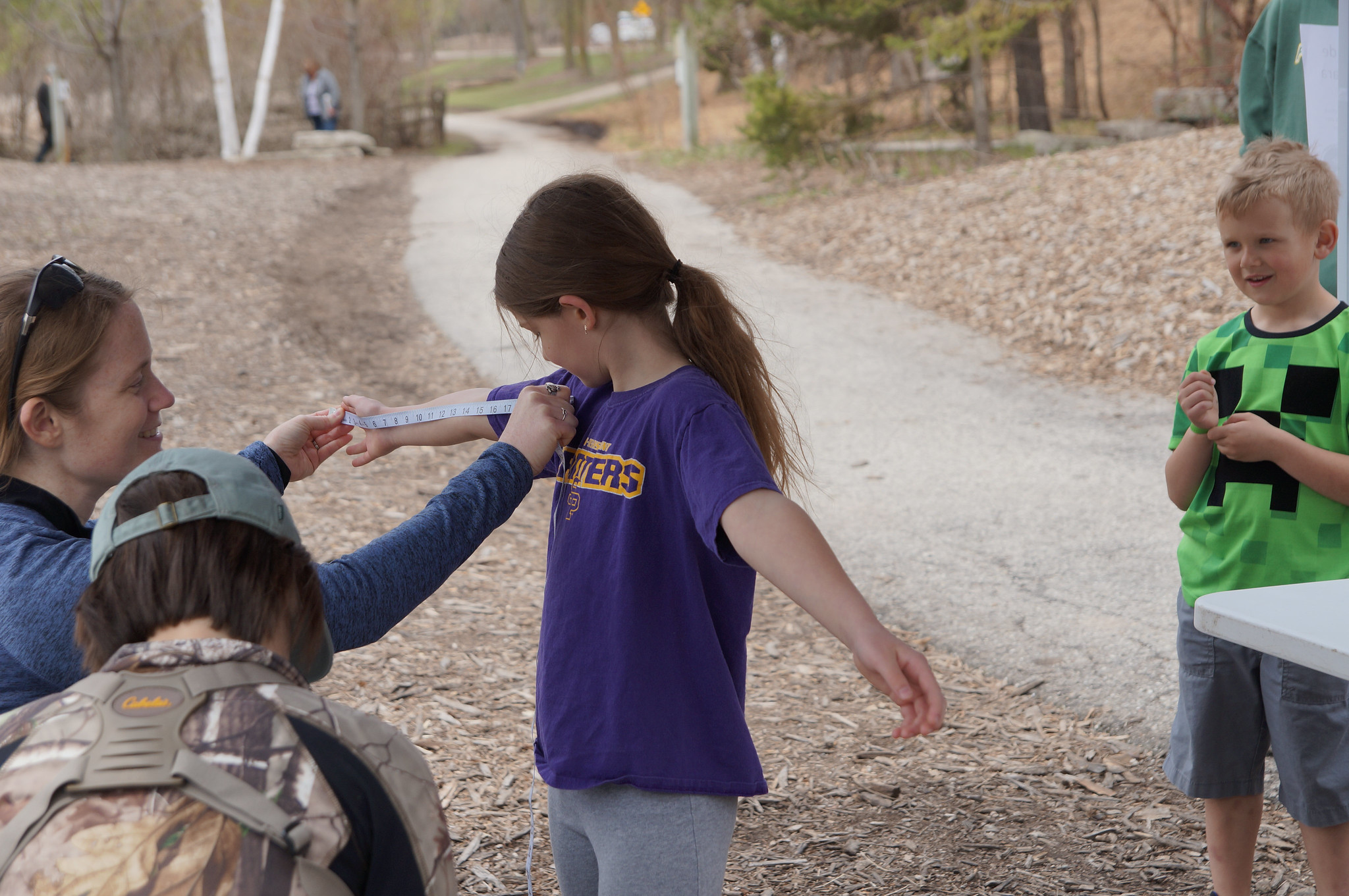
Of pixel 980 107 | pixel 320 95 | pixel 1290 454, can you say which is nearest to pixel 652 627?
pixel 1290 454

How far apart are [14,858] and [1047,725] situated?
3299 mm

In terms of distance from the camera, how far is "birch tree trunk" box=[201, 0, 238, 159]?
18906 millimetres

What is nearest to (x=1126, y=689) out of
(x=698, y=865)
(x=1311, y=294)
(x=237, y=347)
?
(x=1311, y=294)

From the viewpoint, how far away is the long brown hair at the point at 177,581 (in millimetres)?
1192

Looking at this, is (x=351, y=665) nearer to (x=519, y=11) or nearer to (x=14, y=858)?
(x=14, y=858)

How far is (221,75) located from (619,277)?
797 inches

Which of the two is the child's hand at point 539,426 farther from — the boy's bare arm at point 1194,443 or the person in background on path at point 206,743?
the boy's bare arm at point 1194,443

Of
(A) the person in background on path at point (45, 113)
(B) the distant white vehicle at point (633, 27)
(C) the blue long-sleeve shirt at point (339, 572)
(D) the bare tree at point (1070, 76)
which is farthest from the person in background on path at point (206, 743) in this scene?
(B) the distant white vehicle at point (633, 27)

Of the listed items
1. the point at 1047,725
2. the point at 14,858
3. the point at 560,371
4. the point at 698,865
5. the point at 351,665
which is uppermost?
the point at 560,371

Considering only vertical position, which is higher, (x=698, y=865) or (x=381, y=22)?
(x=381, y=22)

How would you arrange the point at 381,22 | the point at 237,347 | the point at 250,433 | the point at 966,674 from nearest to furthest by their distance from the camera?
the point at 966,674
the point at 250,433
the point at 237,347
the point at 381,22

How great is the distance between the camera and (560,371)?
87.0 inches

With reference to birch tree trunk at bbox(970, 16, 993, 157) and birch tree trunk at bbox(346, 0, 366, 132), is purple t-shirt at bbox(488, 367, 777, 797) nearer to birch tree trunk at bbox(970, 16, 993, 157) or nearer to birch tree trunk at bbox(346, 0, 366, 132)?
birch tree trunk at bbox(970, 16, 993, 157)

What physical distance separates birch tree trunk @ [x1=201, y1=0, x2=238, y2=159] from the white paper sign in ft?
62.9
